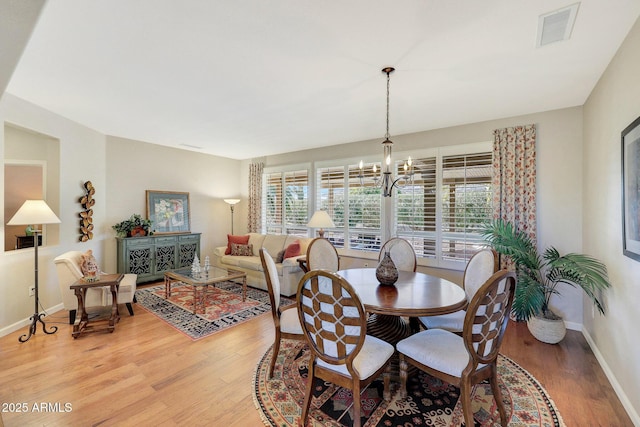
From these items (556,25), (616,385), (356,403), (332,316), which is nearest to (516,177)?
(556,25)

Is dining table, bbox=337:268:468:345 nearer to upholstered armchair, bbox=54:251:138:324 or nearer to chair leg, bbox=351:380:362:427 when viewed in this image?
chair leg, bbox=351:380:362:427

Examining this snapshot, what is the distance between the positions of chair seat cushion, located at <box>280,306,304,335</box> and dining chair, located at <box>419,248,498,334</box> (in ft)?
3.69

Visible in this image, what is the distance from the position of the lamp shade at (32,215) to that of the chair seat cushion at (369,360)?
11.7ft

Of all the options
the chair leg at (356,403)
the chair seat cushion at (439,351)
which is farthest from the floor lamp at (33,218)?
the chair seat cushion at (439,351)

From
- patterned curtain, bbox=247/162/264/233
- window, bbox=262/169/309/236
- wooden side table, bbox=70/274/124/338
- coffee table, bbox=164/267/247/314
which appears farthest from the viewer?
patterned curtain, bbox=247/162/264/233

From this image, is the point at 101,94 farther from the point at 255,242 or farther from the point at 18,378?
the point at 255,242

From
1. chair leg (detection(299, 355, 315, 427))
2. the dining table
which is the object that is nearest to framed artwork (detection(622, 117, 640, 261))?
the dining table

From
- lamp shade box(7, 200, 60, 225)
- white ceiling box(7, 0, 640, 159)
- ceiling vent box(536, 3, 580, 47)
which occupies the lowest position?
lamp shade box(7, 200, 60, 225)

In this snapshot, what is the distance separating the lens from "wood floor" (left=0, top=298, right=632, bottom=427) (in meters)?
1.94

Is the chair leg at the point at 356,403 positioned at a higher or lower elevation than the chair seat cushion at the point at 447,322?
lower

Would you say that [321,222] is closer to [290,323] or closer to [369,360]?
[290,323]

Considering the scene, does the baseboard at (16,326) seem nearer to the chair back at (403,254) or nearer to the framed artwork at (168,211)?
the framed artwork at (168,211)

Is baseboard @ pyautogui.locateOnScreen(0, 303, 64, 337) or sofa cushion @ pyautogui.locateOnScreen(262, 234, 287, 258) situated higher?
sofa cushion @ pyautogui.locateOnScreen(262, 234, 287, 258)

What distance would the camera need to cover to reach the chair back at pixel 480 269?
254 cm
